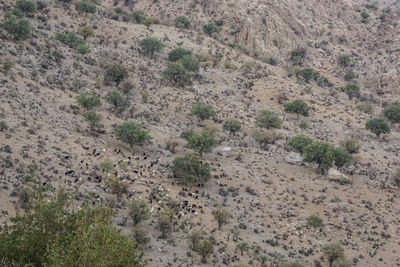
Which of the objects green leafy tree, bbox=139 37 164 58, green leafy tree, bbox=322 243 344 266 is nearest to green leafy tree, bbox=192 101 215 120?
green leafy tree, bbox=139 37 164 58

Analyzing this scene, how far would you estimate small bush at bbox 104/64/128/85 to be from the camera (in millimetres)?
45531

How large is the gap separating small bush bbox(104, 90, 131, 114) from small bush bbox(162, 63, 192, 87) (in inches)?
458

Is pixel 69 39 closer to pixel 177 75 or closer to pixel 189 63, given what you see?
pixel 177 75

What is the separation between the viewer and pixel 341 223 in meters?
30.4

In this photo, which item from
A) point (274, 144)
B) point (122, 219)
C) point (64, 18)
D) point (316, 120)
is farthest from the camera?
point (64, 18)

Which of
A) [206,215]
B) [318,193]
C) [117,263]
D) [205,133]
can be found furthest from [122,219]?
[318,193]

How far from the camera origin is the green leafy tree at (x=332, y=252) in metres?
25.3

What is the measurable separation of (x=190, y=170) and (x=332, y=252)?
39.4 ft

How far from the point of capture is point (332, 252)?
2536 centimetres

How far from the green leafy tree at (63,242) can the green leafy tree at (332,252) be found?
16479 mm

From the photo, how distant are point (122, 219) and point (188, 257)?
4.66 metres

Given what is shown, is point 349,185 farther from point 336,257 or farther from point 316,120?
point 316,120

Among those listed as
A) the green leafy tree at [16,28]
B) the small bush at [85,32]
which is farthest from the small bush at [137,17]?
the green leafy tree at [16,28]

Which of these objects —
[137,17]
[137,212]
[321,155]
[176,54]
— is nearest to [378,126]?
[321,155]
